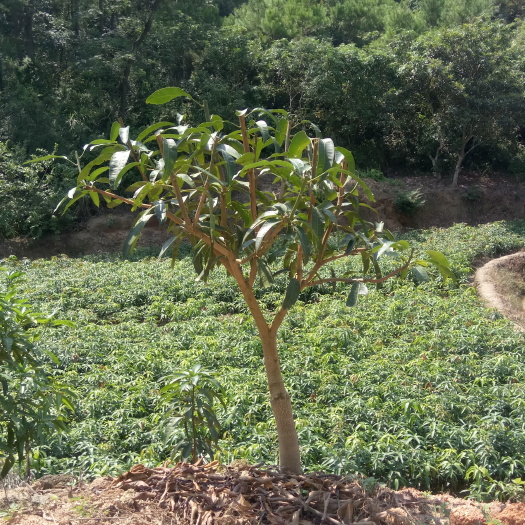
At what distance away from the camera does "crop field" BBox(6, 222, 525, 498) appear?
4.23 metres

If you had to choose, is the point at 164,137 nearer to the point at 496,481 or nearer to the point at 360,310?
the point at 496,481

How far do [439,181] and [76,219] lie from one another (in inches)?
450

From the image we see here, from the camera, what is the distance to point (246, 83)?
20531 mm

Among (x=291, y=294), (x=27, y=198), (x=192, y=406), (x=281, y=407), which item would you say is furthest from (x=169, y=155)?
(x=27, y=198)

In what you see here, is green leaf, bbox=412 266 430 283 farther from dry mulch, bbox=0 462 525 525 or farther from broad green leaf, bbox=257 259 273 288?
dry mulch, bbox=0 462 525 525

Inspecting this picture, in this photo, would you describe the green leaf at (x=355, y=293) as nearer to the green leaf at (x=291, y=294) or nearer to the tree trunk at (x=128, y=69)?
the green leaf at (x=291, y=294)

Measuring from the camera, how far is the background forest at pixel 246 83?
17.4 m

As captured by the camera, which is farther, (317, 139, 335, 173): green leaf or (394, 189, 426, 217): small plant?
(394, 189, 426, 217): small plant


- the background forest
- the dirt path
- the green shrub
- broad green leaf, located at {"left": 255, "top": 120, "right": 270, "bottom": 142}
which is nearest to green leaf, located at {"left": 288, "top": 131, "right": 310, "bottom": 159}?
broad green leaf, located at {"left": 255, "top": 120, "right": 270, "bottom": 142}

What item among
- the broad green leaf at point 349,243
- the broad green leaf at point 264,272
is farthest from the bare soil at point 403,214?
the broad green leaf at point 349,243

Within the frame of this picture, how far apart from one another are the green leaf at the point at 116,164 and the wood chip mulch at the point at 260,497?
132 centimetres

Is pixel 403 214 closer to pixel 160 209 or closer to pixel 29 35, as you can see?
pixel 29 35

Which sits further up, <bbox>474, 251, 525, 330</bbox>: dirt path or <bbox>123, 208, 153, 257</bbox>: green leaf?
<bbox>123, 208, 153, 257</bbox>: green leaf

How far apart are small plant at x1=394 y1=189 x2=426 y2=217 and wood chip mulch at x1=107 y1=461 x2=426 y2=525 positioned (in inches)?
609
